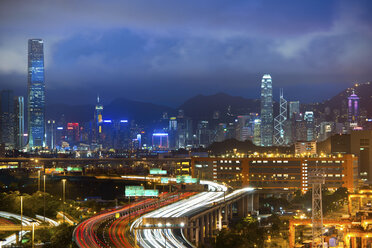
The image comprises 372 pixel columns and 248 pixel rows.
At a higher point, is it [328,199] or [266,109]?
[266,109]

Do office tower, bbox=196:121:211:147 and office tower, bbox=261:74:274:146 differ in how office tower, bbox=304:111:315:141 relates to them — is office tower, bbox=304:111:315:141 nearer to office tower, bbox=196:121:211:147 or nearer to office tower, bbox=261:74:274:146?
office tower, bbox=261:74:274:146

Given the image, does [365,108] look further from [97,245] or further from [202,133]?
[97,245]

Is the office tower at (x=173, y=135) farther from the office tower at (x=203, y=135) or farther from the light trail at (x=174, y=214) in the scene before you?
the light trail at (x=174, y=214)

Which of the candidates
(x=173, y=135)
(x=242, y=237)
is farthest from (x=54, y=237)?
(x=173, y=135)

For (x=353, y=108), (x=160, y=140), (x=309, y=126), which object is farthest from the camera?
(x=160, y=140)

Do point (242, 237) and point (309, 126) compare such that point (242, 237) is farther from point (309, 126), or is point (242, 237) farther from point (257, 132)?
point (257, 132)

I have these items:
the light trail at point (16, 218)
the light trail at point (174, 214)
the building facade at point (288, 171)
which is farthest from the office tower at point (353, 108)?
the light trail at point (16, 218)

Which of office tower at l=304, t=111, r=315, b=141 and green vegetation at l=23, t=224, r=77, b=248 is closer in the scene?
green vegetation at l=23, t=224, r=77, b=248

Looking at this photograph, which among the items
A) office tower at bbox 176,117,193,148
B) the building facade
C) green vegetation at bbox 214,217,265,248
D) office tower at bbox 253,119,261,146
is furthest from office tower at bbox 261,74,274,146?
green vegetation at bbox 214,217,265,248

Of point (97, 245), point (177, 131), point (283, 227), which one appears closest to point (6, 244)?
point (97, 245)

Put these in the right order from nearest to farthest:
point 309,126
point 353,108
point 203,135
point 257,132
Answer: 1. point 353,108
2. point 309,126
3. point 257,132
4. point 203,135
